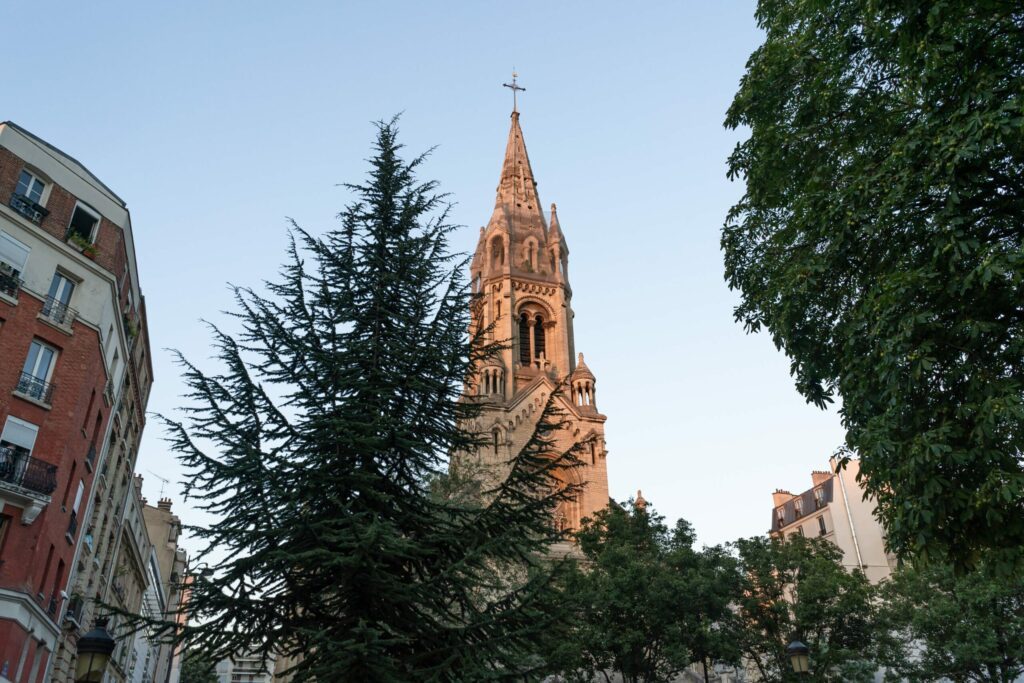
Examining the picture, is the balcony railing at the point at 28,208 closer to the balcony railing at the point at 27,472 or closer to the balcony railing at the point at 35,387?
the balcony railing at the point at 35,387

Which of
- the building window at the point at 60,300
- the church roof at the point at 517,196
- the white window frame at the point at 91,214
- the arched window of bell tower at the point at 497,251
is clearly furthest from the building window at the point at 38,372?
the church roof at the point at 517,196

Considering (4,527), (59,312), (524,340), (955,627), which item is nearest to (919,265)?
(955,627)

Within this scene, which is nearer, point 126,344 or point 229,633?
point 229,633

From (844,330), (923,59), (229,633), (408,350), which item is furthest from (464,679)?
(923,59)

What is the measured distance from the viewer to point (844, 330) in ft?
42.9

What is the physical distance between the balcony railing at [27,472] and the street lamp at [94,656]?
8.93 m

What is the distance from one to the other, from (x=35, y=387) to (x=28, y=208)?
17.5 ft

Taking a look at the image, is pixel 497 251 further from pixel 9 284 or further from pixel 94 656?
pixel 94 656

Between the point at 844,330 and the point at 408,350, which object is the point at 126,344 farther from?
the point at 844,330

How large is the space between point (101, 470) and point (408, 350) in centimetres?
2022

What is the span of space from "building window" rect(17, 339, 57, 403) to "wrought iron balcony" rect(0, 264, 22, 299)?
60.2 inches

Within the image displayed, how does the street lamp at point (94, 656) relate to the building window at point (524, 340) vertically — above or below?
below

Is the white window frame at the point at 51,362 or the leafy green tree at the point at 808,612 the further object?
the leafy green tree at the point at 808,612

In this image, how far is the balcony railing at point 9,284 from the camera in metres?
21.6
